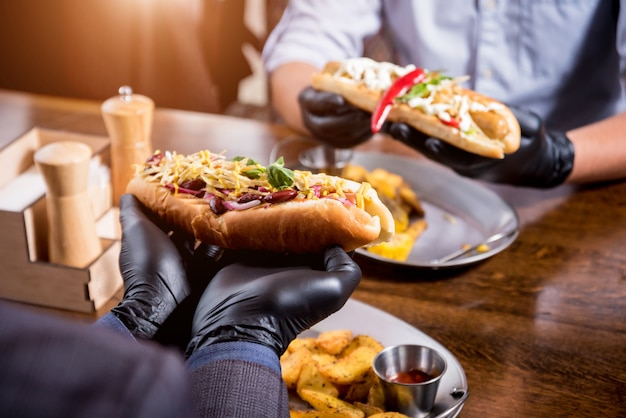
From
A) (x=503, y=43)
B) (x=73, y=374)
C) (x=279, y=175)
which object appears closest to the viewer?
(x=73, y=374)

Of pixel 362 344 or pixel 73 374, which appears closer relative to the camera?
pixel 73 374

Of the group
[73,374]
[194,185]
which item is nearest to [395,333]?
[194,185]

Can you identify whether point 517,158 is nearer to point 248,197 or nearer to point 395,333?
point 395,333

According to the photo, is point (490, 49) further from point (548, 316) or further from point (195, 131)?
point (548, 316)

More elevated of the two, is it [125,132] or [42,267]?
[125,132]

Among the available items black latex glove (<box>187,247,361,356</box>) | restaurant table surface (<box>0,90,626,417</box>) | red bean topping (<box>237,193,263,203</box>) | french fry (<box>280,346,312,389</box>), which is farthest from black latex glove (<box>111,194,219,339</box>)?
restaurant table surface (<box>0,90,626,417</box>)

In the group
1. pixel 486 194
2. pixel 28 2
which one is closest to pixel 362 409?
pixel 486 194

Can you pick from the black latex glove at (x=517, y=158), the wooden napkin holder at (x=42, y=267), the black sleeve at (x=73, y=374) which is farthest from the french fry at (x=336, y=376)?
the black latex glove at (x=517, y=158)

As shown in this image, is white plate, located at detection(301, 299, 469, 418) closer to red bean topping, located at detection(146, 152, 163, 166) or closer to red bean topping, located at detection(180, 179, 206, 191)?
red bean topping, located at detection(180, 179, 206, 191)
